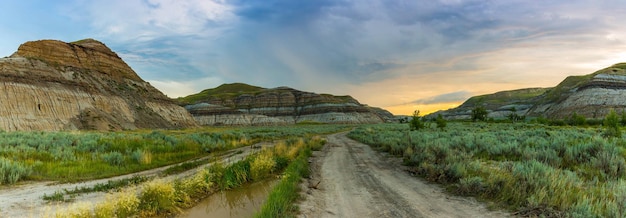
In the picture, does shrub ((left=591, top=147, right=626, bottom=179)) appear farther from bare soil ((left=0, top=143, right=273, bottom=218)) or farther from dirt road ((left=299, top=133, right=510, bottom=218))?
bare soil ((left=0, top=143, right=273, bottom=218))

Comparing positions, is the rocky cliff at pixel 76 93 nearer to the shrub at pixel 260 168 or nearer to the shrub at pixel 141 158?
the shrub at pixel 141 158

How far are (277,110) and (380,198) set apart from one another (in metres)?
143

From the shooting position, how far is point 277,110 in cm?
15100

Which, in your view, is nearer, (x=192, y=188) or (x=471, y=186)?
(x=471, y=186)

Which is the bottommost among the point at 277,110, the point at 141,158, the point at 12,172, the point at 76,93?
the point at 141,158

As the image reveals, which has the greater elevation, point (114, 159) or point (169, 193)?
point (114, 159)

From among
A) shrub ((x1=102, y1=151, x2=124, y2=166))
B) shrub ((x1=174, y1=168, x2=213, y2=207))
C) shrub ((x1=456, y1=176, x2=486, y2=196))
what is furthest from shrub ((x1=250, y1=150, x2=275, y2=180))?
shrub ((x1=456, y1=176, x2=486, y2=196))

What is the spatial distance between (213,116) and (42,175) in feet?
405

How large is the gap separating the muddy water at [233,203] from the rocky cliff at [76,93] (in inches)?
2023

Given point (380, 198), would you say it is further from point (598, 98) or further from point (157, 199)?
point (598, 98)

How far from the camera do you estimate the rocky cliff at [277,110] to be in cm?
13200

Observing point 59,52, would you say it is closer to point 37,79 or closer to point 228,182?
point 37,79

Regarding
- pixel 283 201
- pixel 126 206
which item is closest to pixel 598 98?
pixel 283 201

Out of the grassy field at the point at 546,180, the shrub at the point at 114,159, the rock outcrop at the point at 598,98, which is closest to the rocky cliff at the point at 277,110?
the rock outcrop at the point at 598,98
